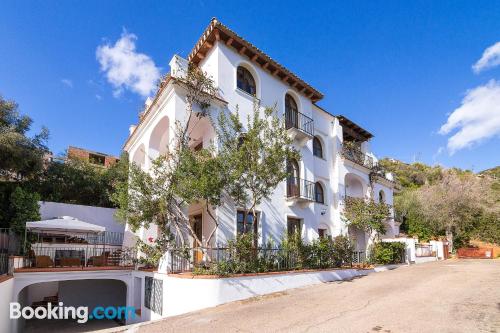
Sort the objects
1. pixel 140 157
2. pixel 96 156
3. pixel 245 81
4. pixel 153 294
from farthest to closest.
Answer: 1. pixel 96 156
2. pixel 140 157
3. pixel 245 81
4. pixel 153 294

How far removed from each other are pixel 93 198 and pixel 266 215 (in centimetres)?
1425

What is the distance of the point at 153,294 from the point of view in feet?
38.2

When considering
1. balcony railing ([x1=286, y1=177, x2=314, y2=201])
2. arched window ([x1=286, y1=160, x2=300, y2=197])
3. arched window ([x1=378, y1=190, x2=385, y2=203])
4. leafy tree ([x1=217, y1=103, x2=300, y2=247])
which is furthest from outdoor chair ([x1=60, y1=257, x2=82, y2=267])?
arched window ([x1=378, y1=190, x2=385, y2=203])

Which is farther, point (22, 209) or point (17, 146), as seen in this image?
point (17, 146)

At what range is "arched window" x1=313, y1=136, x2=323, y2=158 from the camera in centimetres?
2026

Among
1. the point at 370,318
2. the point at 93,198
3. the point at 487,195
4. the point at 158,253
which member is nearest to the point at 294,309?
the point at 370,318

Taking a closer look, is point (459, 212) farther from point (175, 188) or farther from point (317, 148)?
point (175, 188)

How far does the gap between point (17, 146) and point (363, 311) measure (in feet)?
56.9

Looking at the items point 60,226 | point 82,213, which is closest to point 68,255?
point 60,226

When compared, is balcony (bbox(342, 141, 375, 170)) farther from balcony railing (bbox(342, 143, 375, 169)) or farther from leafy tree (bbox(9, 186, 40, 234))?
leafy tree (bbox(9, 186, 40, 234))

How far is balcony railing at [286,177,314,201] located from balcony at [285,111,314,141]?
226 cm

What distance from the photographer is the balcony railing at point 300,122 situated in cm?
1747

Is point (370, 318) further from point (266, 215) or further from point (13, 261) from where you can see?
point (13, 261)

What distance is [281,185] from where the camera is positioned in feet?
52.4
